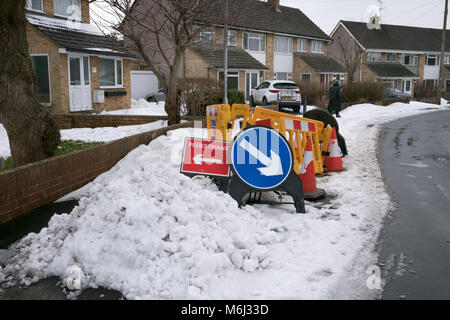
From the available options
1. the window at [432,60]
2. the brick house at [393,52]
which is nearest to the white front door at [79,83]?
the brick house at [393,52]

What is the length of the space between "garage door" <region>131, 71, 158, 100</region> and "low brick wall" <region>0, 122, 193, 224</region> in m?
26.6

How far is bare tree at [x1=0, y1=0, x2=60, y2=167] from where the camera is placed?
7.62 metres

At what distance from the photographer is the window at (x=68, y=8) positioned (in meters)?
22.2

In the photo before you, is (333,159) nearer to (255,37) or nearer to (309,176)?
(309,176)

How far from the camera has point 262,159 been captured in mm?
6066

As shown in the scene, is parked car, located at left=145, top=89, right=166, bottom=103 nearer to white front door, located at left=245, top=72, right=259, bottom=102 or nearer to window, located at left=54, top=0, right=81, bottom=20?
white front door, located at left=245, top=72, right=259, bottom=102

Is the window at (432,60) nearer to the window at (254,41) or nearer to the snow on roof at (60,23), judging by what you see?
the window at (254,41)

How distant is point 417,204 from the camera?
690 cm

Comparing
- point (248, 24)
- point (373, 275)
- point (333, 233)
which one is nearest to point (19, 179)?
point (333, 233)

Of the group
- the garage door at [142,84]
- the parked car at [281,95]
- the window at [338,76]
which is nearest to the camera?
the parked car at [281,95]

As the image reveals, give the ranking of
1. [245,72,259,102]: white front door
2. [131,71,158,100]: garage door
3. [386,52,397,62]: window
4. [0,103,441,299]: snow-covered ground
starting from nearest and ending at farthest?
[0,103,441,299]: snow-covered ground
[131,71,158,100]: garage door
[245,72,259,102]: white front door
[386,52,397,62]: window

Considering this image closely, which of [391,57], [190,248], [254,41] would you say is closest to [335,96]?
[254,41]

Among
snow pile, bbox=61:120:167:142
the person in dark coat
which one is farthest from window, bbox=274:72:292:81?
snow pile, bbox=61:120:167:142
